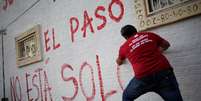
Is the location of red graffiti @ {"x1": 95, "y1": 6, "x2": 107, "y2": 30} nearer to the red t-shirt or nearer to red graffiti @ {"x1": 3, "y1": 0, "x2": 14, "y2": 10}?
the red t-shirt

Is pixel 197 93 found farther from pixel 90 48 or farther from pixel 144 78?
pixel 90 48

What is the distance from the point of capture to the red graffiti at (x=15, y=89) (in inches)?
278

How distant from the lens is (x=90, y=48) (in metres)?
4.52

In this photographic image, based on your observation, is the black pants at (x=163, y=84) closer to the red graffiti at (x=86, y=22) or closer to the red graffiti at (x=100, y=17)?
the red graffiti at (x=100, y=17)

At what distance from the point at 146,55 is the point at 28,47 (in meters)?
4.08

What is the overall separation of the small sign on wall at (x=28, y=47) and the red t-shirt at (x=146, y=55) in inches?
124

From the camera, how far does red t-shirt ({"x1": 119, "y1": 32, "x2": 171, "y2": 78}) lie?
9.46 ft

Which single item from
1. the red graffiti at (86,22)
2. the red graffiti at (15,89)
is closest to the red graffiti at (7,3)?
the red graffiti at (15,89)

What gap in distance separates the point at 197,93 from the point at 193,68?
27 centimetres

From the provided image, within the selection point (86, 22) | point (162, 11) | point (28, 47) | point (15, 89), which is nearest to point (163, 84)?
point (162, 11)

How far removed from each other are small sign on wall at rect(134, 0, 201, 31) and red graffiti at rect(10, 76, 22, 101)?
4.37 meters

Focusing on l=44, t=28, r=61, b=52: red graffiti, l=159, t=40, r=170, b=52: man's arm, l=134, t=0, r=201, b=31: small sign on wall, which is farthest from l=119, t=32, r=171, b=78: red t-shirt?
l=44, t=28, r=61, b=52: red graffiti

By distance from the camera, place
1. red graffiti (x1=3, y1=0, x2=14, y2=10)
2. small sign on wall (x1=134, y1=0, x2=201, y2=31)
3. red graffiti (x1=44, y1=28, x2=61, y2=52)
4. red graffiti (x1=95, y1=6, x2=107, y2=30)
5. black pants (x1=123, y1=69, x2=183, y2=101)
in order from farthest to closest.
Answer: red graffiti (x1=3, y1=0, x2=14, y2=10) < red graffiti (x1=44, y1=28, x2=61, y2=52) < red graffiti (x1=95, y1=6, x2=107, y2=30) < small sign on wall (x1=134, y1=0, x2=201, y2=31) < black pants (x1=123, y1=69, x2=183, y2=101)

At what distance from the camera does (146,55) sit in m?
2.93
